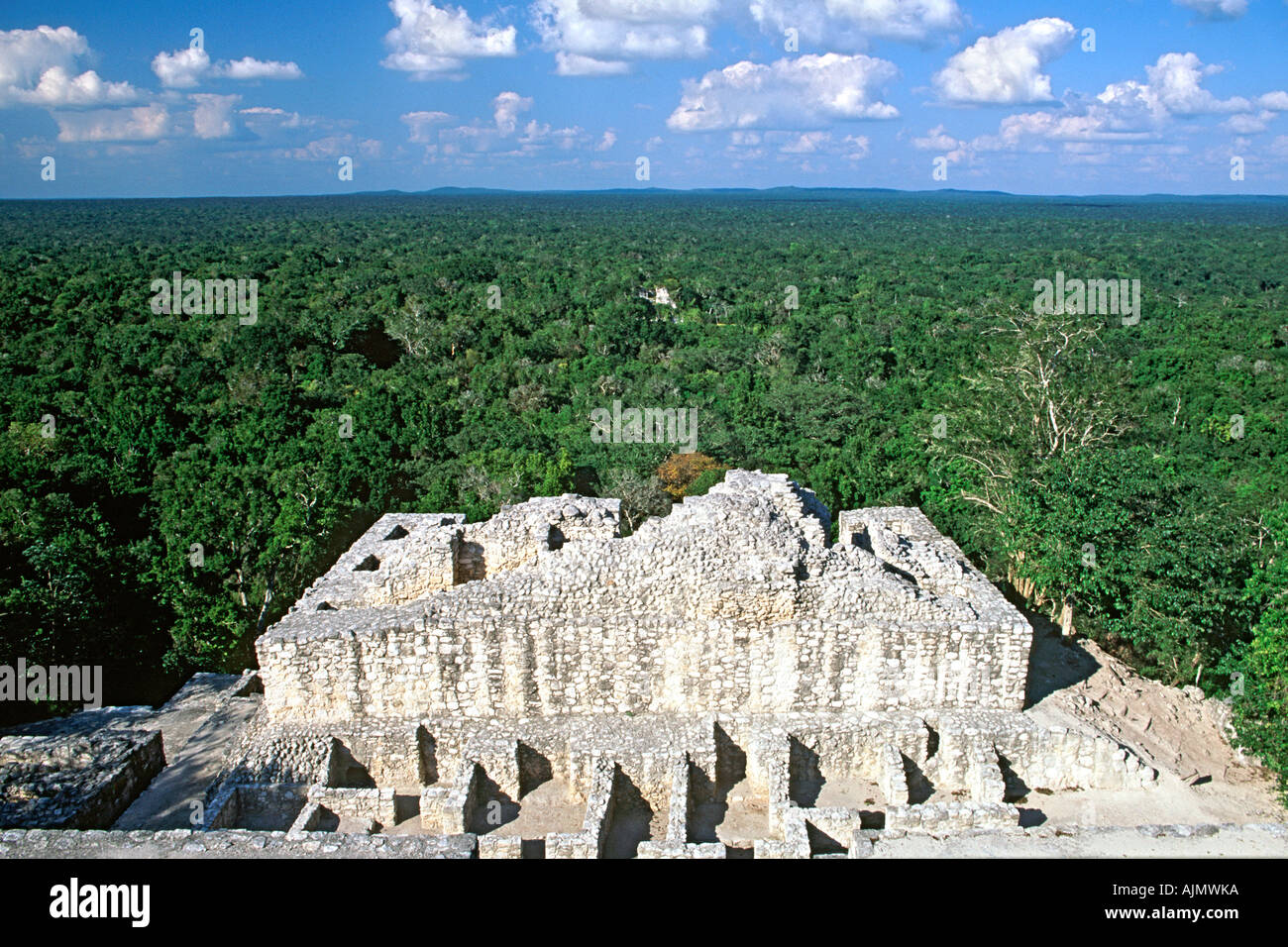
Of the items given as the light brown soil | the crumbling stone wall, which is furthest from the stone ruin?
the light brown soil

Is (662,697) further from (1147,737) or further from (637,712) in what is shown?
(1147,737)

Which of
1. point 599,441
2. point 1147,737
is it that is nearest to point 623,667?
point 1147,737

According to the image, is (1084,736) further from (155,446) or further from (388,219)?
(388,219)

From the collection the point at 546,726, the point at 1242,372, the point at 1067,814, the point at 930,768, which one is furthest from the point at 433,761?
the point at 1242,372

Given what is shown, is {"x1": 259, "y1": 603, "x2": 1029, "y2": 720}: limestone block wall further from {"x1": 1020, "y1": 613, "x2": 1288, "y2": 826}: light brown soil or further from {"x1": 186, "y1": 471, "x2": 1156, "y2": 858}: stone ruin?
{"x1": 1020, "y1": 613, "x2": 1288, "y2": 826}: light brown soil

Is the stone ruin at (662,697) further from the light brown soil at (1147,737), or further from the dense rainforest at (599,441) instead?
the dense rainforest at (599,441)

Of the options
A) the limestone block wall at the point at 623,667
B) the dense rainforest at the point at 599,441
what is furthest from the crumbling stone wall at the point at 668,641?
the dense rainforest at the point at 599,441
